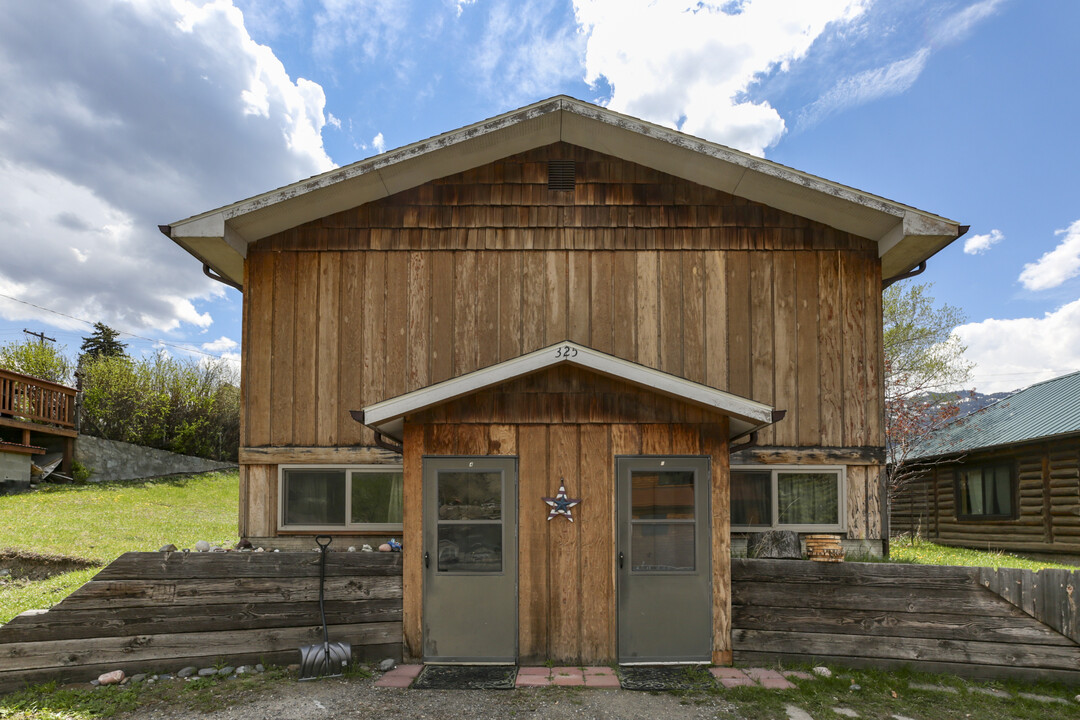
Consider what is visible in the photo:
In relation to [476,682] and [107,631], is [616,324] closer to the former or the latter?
[476,682]

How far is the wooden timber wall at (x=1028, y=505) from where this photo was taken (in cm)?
1227

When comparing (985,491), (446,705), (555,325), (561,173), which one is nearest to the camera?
(446,705)

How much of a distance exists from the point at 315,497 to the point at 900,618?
6.27m

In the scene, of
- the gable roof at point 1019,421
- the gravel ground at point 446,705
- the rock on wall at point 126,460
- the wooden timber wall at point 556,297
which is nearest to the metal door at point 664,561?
the gravel ground at point 446,705

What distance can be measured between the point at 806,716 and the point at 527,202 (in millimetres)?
5956

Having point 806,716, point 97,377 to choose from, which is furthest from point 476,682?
point 97,377

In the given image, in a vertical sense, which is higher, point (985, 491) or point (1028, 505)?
point (985, 491)

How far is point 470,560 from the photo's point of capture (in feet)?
18.9


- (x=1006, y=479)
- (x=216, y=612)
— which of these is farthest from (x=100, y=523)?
(x=1006, y=479)

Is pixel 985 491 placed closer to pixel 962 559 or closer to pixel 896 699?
pixel 962 559

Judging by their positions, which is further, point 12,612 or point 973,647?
point 12,612

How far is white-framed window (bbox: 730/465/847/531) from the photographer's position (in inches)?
290

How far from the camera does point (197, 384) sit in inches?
822

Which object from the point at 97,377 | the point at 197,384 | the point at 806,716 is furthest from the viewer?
the point at 197,384
